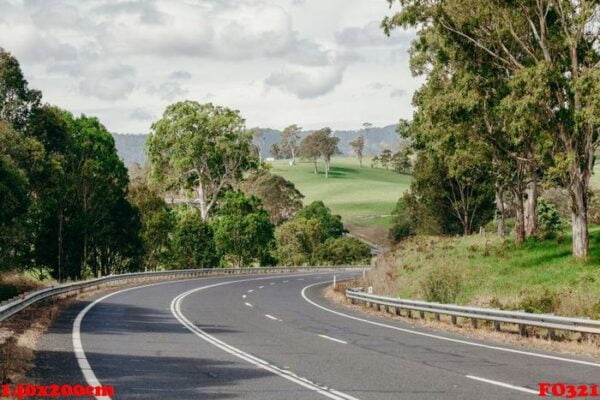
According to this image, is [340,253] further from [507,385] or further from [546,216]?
[507,385]

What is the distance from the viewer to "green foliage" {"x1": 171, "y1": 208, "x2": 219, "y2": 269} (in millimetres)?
74250

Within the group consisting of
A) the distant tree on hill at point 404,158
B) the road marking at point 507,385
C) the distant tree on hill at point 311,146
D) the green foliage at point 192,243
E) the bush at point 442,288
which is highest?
the distant tree on hill at point 311,146

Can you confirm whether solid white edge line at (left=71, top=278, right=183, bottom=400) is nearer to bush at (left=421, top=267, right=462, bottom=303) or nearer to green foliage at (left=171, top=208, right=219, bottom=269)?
bush at (left=421, top=267, right=462, bottom=303)

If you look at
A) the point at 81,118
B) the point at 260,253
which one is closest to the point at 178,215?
the point at 260,253

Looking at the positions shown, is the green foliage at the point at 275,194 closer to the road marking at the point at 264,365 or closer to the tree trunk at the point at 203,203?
the tree trunk at the point at 203,203

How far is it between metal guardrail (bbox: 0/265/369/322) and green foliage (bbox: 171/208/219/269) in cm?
729

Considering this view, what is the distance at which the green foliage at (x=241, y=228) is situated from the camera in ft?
263

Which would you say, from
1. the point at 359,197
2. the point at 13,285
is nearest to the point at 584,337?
the point at 13,285

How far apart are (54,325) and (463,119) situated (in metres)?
19.2

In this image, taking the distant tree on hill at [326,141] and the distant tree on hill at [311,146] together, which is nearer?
the distant tree on hill at [326,141]

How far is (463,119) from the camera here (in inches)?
1256

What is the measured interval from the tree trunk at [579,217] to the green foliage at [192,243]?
1902 inches

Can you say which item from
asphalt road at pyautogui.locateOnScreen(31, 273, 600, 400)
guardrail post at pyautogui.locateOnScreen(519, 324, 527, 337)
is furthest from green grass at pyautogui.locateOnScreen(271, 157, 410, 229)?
guardrail post at pyautogui.locateOnScreen(519, 324, 527, 337)

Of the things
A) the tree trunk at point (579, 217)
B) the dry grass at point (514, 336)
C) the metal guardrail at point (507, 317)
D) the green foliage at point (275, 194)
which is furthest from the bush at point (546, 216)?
the dry grass at point (514, 336)
